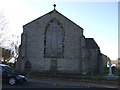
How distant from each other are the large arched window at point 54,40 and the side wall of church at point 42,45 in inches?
24.5

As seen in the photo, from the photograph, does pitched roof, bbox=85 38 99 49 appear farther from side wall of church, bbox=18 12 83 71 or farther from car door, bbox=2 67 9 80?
car door, bbox=2 67 9 80

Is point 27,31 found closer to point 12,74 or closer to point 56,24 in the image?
point 56,24

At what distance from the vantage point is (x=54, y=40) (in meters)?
33.0

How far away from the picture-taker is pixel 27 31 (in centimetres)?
3322

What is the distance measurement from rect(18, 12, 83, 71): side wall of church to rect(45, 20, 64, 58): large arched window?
2.04 feet

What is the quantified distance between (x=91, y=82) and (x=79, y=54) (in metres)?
11.4

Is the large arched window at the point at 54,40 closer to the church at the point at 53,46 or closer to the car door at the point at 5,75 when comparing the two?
the church at the point at 53,46

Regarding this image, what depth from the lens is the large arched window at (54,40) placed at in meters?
32.8

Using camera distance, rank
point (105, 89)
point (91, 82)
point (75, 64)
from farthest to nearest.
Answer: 1. point (75, 64)
2. point (91, 82)
3. point (105, 89)

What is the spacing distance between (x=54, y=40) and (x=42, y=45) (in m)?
2.03

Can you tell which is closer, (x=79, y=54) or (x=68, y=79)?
(x=68, y=79)

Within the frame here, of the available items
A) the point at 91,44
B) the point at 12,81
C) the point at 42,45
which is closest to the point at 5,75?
the point at 12,81

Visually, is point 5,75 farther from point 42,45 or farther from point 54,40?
point 54,40

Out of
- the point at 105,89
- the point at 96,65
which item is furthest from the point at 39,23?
the point at 105,89
